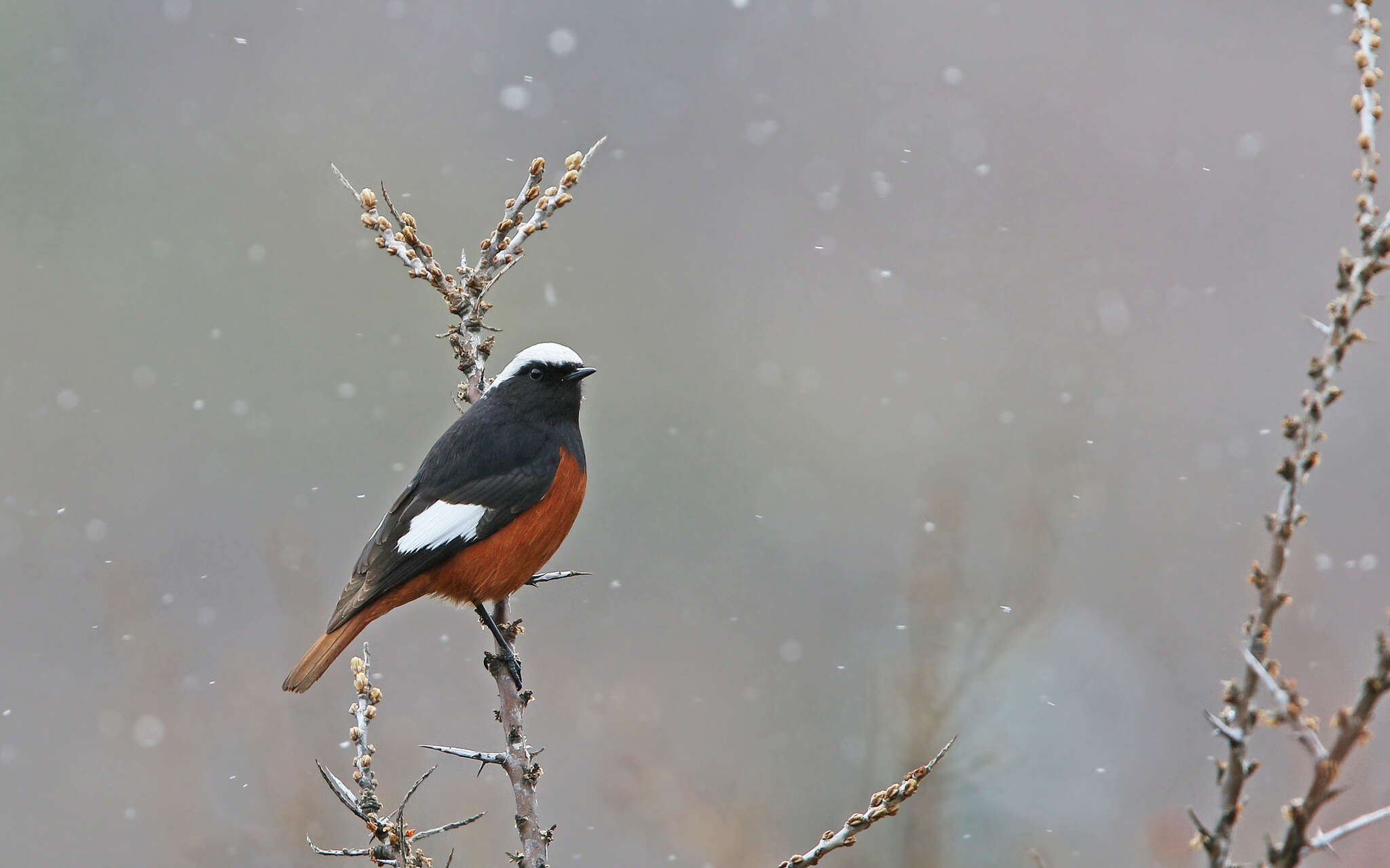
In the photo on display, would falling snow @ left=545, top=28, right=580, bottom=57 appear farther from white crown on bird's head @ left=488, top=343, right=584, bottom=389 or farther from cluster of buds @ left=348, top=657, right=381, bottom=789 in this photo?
cluster of buds @ left=348, top=657, right=381, bottom=789

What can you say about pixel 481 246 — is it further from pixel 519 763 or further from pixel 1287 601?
pixel 1287 601

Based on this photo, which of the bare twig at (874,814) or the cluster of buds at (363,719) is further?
the cluster of buds at (363,719)

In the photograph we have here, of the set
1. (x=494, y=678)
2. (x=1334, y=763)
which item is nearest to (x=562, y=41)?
(x=494, y=678)

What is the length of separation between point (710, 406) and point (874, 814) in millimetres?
16192

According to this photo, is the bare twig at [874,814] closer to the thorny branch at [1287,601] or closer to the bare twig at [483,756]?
the thorny branch at [1287,601]

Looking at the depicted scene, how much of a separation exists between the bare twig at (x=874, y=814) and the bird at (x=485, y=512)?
6.01 ft

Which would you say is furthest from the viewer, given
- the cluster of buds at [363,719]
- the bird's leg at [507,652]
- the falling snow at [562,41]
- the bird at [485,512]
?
the falling snow at [562,41]

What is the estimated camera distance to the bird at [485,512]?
14.5 ft

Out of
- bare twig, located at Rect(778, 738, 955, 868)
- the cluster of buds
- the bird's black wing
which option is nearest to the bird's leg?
the bird's black wing

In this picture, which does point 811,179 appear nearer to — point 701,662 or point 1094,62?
point 1094,62

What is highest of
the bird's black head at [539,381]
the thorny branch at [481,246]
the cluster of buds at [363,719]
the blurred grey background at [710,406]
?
the blurred grey background at [710,406]

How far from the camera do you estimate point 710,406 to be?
18562mm

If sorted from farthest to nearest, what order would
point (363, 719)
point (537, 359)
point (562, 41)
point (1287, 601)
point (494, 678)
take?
point (562, 41) → point (537, 359) → point (494, 678) → point (363, 719) → point (1287, 601)

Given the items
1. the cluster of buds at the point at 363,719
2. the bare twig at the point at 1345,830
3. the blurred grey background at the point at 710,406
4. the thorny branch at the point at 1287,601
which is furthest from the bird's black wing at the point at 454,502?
the bare twig at the point at 1345,830
